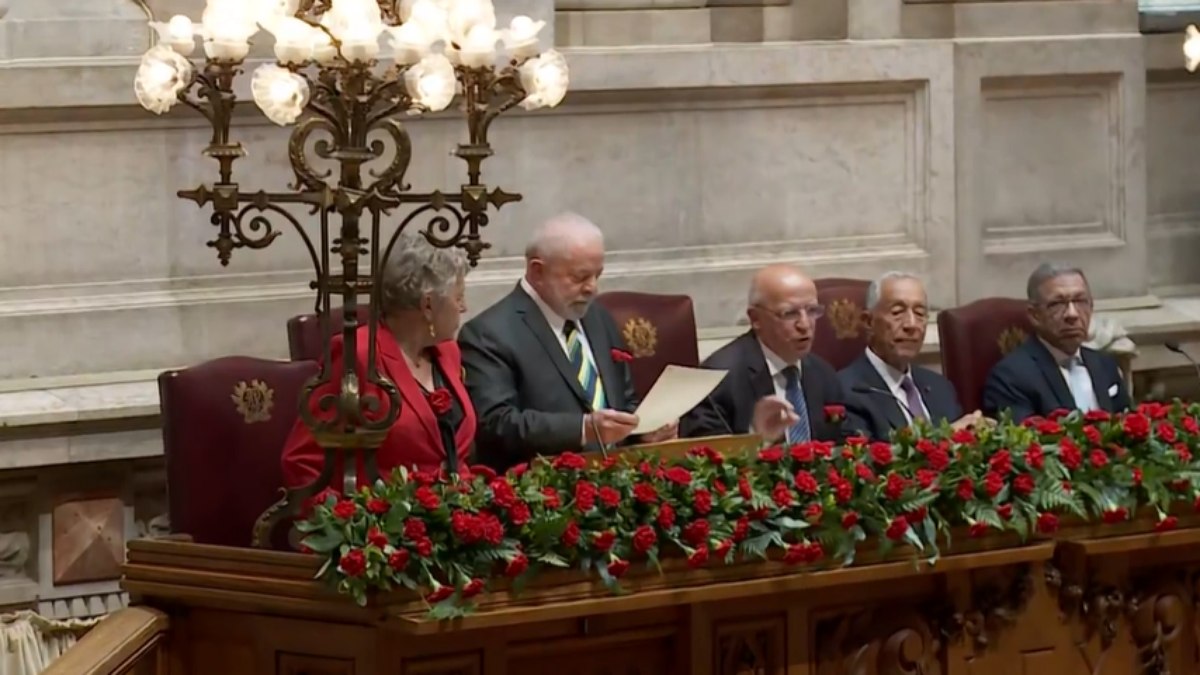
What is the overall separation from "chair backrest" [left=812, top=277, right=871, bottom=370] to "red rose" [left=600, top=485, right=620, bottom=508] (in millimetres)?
2069

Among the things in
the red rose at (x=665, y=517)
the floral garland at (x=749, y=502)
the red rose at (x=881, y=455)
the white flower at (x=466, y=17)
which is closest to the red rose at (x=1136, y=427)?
the floral garland at (x=749, y=502)

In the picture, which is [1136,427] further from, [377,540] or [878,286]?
[377,540]

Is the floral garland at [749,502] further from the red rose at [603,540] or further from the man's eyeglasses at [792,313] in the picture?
the man's eyeglasses at [792,313]

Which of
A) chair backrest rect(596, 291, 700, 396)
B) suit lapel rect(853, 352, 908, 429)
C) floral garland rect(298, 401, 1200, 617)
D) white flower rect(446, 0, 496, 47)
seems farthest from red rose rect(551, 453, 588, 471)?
suit lapel rect(853, 352, 908, 429)

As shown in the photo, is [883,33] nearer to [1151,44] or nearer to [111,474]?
[1151,44]

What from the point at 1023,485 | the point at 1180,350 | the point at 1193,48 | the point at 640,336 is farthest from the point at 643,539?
the point at 1180,350

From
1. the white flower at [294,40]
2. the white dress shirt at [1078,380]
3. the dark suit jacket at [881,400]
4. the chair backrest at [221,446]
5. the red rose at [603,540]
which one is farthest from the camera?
the white dress shirt at [1078,380]

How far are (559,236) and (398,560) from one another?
5.25 ft

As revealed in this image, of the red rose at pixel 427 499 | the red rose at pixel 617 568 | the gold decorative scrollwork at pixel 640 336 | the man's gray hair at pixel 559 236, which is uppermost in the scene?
the man's gray hair at pixel 559 236

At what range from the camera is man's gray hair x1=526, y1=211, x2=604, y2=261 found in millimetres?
5184

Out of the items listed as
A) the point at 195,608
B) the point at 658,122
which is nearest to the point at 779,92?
the point at 658,122

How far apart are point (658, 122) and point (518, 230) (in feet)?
1.90

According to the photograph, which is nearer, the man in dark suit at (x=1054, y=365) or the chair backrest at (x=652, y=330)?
the chair backrest at (x=652, y=330)

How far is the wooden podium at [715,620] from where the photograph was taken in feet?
12.6
